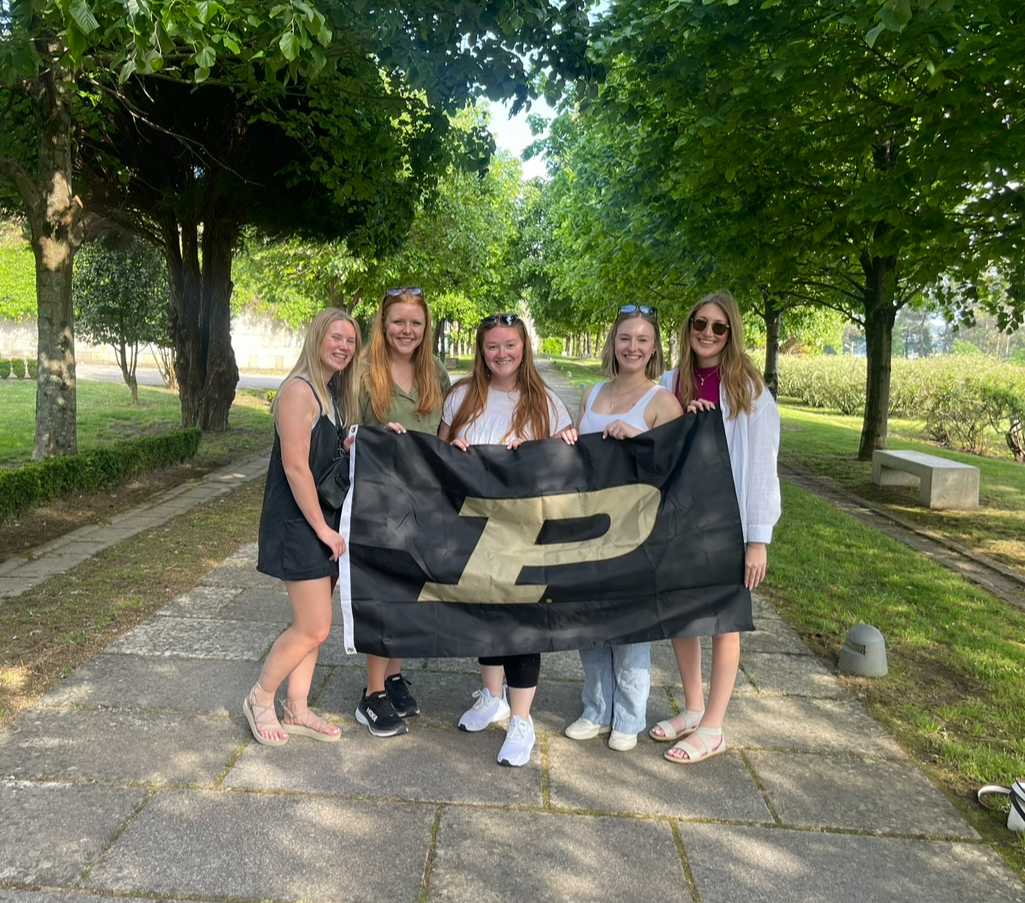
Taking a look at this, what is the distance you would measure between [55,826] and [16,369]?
34.7 m

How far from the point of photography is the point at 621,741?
3.72 m

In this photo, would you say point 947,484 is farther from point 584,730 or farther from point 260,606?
point 260,606

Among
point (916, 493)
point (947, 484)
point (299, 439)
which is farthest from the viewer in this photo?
point (916, 493)

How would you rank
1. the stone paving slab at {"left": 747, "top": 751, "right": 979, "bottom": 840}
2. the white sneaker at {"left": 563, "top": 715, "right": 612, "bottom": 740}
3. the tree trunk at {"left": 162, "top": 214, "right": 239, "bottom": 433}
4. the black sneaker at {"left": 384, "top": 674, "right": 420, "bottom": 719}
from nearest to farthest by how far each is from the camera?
the stone paving slab at {"left": 747, "top": 751, "right": 979, "bottom": 840} → the white sneaker at {"left": 563, "top": 715, "right": 612, "bottom": 740} → the black sneaker at {"left": 384, "top": 674, "right": 420, "bottom": 719} → the tree trunk at {"left": 162, "top": 214, "right": 239, "bottom": 433}

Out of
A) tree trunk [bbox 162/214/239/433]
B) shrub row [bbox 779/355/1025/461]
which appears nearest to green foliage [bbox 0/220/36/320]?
tree trunk [bbox 162/214/239/433]

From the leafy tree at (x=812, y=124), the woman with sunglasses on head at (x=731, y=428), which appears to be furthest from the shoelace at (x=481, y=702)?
the leafy tree at (x=812, y=124)

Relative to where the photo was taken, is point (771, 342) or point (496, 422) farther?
point (771, 342)

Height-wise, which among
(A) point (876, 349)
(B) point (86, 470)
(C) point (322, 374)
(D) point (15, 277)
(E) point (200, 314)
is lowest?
(B) point (86, 470)

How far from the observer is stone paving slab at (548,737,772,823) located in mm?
3223

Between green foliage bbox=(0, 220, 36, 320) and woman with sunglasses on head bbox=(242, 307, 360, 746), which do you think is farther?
green foliage bbox=(0, 220, 36, 320)

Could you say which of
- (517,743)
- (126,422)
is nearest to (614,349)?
(517,743)

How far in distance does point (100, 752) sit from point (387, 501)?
1.58 m

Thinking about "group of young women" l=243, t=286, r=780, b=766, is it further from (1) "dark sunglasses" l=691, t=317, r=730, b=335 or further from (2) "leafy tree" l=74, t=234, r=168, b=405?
(2) "leafy tree" l=74, t=234, r=168, b=405

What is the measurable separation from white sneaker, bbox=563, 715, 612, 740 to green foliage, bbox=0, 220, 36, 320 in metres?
42.6
